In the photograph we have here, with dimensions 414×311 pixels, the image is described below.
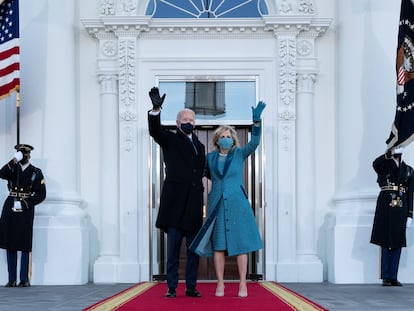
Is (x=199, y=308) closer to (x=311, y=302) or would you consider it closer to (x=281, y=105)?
(x=311, y=302)

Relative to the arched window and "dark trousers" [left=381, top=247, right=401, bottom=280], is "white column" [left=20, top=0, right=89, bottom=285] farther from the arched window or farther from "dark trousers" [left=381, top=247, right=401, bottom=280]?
"dark trousers" [left=381, top=247, right=401, bottom=280]

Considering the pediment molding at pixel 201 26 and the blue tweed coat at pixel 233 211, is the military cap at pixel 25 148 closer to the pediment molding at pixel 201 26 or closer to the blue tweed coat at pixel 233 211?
the pediment molding at pixel 201 26

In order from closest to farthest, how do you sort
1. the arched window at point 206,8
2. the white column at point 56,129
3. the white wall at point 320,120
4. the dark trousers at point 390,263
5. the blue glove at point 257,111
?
the blue glove at point 257,111 → the dark trousers at point 390,263 → the white column at point 56,129 → the white wall at point 320,120 → the arched window at point 206,8

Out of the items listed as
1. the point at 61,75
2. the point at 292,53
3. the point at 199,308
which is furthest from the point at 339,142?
the point at 199,308

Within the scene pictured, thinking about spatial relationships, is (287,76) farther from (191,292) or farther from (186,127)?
(191,292)

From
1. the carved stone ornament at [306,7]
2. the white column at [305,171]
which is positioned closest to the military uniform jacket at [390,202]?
the white column at [305,171]

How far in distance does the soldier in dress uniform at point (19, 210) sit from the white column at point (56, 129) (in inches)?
23.4

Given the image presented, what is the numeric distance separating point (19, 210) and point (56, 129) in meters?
1.55

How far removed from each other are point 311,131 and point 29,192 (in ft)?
13.7

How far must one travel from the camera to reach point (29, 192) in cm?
1112

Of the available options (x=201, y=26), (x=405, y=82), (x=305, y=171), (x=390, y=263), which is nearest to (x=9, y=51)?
(x=201, y=26)

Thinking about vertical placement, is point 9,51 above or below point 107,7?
below

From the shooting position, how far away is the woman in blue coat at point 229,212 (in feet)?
26.3

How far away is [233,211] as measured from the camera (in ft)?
26.5
